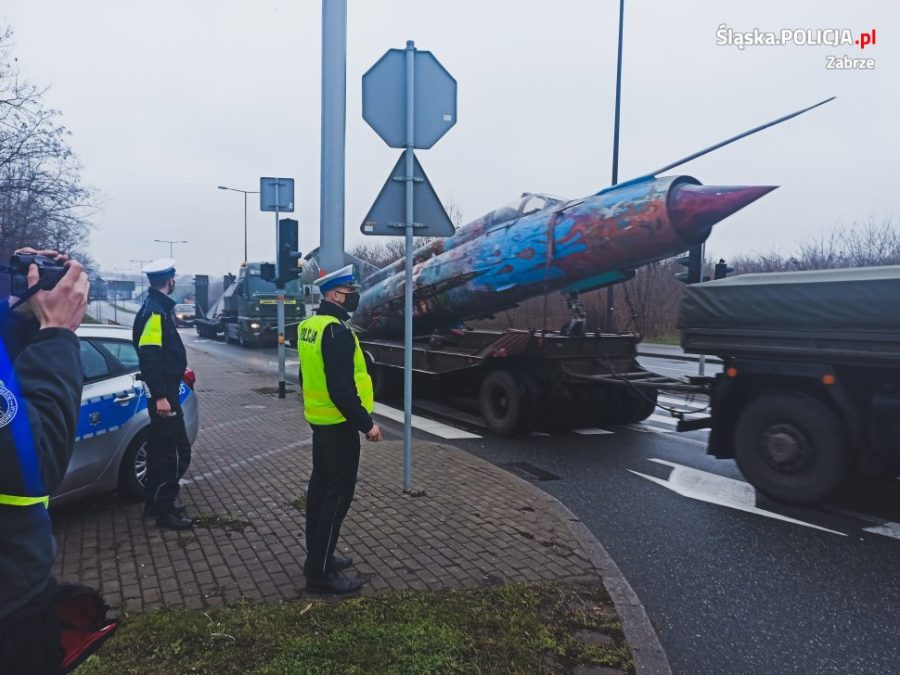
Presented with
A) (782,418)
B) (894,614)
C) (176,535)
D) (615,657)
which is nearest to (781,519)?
(782,418)

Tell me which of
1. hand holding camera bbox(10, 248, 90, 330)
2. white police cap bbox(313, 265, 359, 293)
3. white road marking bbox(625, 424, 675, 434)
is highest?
white police cap bbox(313, 265, 359, 293)

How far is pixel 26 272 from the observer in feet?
5.41

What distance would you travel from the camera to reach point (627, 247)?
7.76 m

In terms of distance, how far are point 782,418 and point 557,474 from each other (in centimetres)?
217

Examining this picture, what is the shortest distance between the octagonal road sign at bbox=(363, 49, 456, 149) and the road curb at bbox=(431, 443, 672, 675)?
126 inches

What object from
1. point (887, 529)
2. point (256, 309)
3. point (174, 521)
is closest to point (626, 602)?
point (887, 529)

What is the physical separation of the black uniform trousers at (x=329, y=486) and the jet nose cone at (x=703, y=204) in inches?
197

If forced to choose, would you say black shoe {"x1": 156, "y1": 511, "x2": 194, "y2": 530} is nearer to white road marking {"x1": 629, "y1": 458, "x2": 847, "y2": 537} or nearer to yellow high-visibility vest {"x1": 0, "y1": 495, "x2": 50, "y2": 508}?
yellow high-visibility vest {"x1": 0, "y1": 495, "x2": 50, "y2": 508}

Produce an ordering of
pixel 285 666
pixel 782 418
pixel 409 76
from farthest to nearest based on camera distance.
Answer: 1. pixel 782 418
2. pixel 409 76
3. pixel 285 666

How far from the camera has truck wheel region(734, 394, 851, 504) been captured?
5.39m

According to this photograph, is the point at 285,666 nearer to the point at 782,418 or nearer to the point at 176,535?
the point at 176,535

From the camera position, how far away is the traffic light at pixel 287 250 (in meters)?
11.1

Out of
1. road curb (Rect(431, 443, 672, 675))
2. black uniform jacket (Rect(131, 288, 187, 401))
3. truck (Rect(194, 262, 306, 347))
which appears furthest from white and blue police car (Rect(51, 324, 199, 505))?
truck (Rect(194, 262, 306, 347))

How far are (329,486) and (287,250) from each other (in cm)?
809
